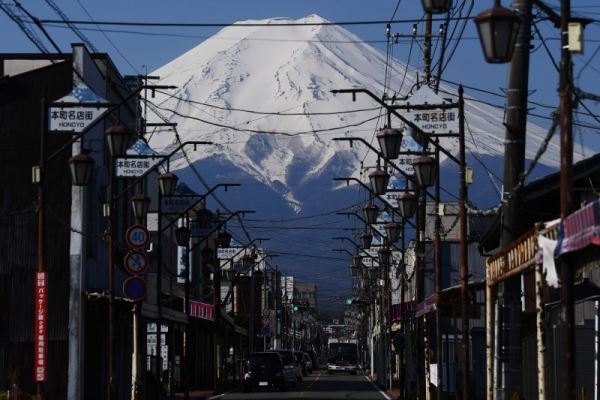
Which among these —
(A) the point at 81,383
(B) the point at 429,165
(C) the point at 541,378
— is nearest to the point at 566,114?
(C) the point at 541,378

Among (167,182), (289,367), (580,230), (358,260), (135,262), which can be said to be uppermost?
(358,260)

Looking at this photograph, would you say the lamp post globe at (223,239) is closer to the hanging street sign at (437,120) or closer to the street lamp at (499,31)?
the hanging street sign at (437,120)

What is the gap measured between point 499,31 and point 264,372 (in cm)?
4884

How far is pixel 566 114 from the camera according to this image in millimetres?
14062

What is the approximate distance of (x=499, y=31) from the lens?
14.4 meters

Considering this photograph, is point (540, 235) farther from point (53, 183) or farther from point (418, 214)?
point (53, 183)

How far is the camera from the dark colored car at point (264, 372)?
61.4m

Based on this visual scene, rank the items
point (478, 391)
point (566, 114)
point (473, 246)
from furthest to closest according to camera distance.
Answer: point (473, 246), point (478, 391), point (566, 114)

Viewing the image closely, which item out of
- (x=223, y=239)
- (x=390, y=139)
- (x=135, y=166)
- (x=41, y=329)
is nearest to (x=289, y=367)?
(x=223, y=239)

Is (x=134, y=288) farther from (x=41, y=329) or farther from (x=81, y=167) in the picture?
(x=81, y=167)

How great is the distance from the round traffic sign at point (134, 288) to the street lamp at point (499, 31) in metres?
17.8

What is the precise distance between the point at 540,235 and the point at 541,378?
2.32 m

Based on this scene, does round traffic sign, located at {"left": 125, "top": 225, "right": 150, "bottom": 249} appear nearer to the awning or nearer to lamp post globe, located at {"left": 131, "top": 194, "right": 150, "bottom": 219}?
lamp post globe, located at {"left": 131, "top": 194, "right": 150, "bottom": 219}

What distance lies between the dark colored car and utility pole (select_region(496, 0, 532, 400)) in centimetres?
4191
